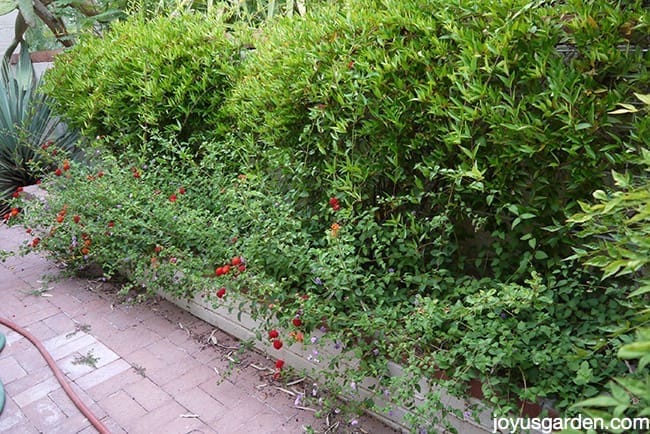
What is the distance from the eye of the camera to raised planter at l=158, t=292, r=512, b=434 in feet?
6.64

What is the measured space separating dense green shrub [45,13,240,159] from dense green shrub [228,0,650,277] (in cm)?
94

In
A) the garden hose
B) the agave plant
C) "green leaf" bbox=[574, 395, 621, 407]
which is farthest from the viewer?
the agave plant

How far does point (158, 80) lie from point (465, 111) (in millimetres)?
2498

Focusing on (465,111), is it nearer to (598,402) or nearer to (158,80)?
(598,402)

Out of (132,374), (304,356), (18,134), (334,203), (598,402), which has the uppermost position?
(598,402)

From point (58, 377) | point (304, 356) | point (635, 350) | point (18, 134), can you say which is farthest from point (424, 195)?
point (18, 134)

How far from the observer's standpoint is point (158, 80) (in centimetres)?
379

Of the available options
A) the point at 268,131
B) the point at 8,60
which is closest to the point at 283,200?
the point at 268,131

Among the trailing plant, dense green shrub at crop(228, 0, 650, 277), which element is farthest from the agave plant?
the trailing plant

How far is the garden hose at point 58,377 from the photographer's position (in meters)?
2.39

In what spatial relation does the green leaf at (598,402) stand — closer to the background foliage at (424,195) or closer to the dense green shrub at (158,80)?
the background foliage at (424,195)

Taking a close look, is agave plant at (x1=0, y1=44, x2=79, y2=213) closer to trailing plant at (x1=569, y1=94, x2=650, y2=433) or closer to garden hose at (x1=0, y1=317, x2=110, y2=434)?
garden hose at (x1=0, y1=317, x2=110, y2=434)

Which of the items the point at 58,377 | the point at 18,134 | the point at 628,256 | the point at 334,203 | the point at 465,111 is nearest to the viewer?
the point at 628,256

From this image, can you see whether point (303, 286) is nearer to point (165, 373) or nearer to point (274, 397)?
point (274, 397)
